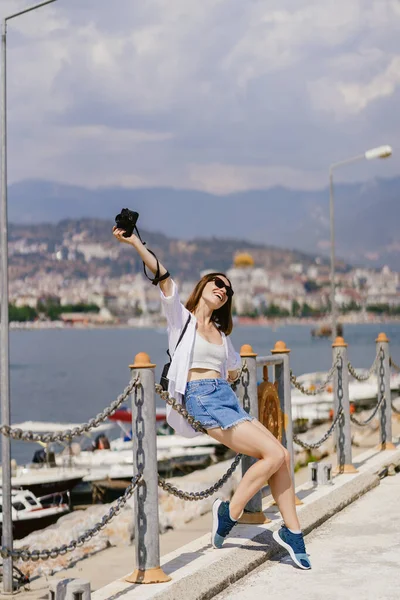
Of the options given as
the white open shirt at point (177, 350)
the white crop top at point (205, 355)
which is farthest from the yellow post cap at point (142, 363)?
the white crop top at point (205, 355)

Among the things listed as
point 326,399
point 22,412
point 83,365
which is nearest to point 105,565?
point 326,399

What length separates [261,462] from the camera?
6266 millimetres

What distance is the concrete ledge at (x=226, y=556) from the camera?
580 cm

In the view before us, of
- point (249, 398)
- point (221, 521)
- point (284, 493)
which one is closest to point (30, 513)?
point (249, 398)

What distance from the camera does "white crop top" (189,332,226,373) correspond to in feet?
20.6

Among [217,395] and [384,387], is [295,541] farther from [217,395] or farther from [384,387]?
[384,387]

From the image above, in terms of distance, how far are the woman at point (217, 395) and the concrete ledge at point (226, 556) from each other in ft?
1.07

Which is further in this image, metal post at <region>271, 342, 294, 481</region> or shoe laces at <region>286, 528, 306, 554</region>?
metal post at <region>271, 342, 294, 481</region>

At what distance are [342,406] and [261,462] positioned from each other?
14.7 feet

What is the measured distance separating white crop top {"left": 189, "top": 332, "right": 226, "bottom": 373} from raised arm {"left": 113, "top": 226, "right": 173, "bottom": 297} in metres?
0.41

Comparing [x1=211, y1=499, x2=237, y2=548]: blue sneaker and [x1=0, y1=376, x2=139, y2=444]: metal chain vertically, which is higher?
[x1=0, y1=376, x2=139, y2=444]: metal chain

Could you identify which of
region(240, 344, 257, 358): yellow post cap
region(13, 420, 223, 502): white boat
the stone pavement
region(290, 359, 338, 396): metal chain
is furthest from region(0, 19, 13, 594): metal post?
region(13, 420, 223, 502): white boat

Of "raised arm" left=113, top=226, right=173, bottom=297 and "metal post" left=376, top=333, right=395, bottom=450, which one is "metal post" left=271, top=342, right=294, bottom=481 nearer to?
"raised arm" left=113, top=226, right=173, bottom=297

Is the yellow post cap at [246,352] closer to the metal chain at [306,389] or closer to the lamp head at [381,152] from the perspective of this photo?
the metal chain at [306,389]
